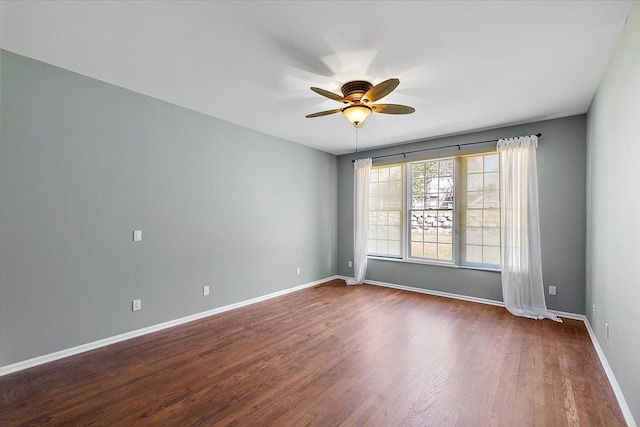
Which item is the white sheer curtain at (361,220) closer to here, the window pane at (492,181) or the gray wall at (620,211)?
the window pane at (492,181)

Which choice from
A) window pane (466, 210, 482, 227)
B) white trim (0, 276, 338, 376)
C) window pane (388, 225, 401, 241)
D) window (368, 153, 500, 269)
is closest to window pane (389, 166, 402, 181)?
window (368, 153, 500, 269)

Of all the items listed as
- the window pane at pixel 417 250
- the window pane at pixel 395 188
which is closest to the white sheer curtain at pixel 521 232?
the window pane at pixel 417 250

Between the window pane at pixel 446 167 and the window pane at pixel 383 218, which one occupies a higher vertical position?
the window pane at pixel 446 167

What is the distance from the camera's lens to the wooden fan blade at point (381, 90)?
2271 millimetres

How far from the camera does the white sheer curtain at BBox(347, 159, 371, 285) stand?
5.55 m

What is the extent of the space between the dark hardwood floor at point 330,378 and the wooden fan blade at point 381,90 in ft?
7.77

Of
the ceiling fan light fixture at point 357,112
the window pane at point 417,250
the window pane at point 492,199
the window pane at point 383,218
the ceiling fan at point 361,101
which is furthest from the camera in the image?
the window pane at point 383,218

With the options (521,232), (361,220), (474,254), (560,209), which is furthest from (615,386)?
(361,220)

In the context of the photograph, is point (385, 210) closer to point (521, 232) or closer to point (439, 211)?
point (439, 211)

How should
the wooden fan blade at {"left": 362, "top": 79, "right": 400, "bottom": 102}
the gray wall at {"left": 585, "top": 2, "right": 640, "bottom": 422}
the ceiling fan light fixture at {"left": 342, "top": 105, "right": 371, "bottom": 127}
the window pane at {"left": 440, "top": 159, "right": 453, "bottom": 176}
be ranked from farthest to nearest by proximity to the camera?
the window pane at {"left": 440, "top": 159, "right": 453, "bottom": 176}
the ceiling fan light fixture at {"left": 342, "top": 105, "right": 371, "bottom": 127}
the wooden fan blade at {"left": 362, "top": 79, "right": 400, "bottom": 102}
the gray wall at {"left": 585, "top": 2, "right": 640, "bottom": 422}

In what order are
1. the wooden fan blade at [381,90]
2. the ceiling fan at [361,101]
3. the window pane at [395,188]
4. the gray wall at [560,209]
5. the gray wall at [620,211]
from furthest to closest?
the window pane at [395,188], the gray wall at [560,209], the ceiling fan at [361,101], the wooden fan blade at [381,90], the gray wall at [620,211]

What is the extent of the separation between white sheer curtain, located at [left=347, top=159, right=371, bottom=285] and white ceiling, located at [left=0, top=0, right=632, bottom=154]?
222 centimetres

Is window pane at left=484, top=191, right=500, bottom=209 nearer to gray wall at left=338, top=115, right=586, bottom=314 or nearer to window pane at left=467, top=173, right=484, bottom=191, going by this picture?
window pane at left=467, top=173, right=484, bottom=191

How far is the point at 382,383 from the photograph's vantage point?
227cm
